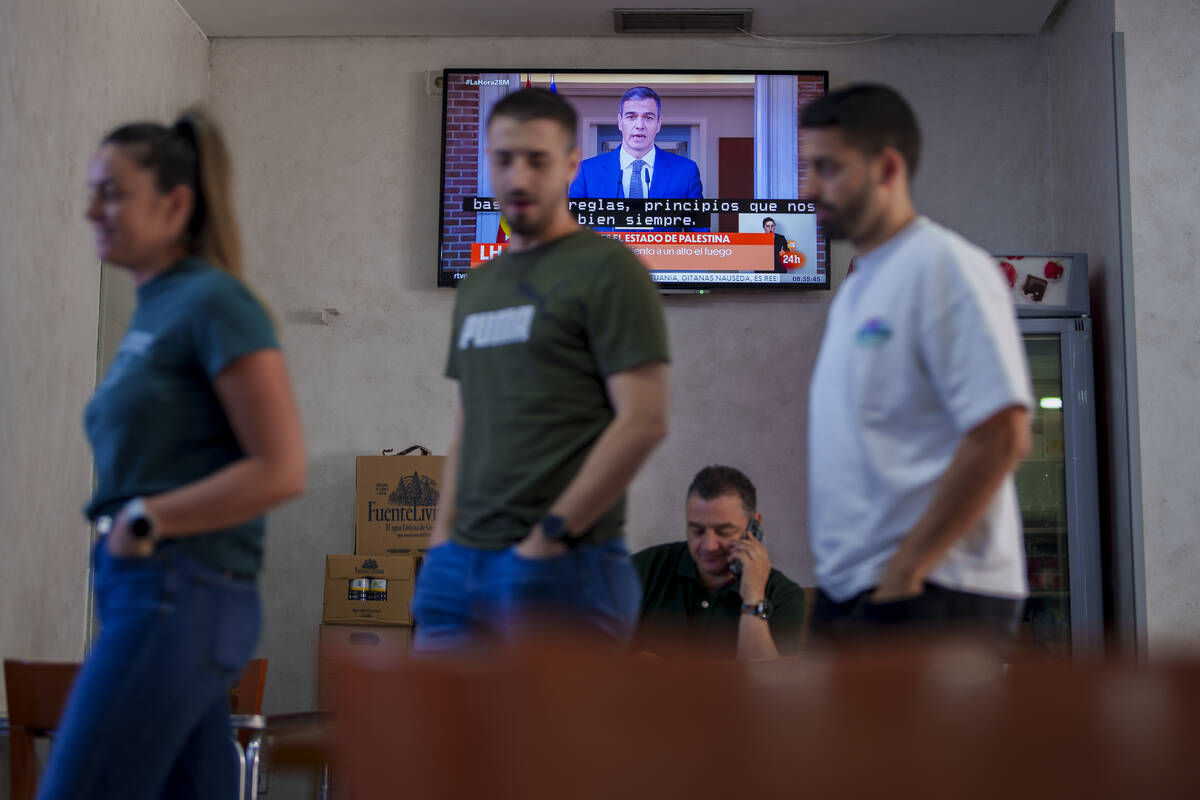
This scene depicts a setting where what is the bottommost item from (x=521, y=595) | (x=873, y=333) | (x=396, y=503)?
(x=521, y=595)

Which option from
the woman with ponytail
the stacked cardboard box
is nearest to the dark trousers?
the woman with ponytail

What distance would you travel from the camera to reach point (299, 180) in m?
5.35

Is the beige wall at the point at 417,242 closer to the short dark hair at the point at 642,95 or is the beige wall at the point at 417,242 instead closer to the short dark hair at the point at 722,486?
the short dark hair at the point at 642,95

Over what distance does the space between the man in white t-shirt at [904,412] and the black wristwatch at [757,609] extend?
4.88 ft

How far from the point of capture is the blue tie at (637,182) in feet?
16.9

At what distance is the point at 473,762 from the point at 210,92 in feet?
17.1

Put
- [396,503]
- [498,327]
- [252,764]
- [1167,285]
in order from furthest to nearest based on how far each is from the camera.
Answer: [396,503] < [1167,285] < [252,764] < [498,327]

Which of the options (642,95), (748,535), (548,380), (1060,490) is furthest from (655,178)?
(548,380)

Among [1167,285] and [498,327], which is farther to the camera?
[1167,285]

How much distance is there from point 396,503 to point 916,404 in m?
3.52

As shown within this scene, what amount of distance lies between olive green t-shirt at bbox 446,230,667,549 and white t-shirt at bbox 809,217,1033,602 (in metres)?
0.32

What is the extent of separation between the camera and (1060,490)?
4551mm

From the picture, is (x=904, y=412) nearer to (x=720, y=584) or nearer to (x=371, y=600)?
Answer: (x=720, y=584)

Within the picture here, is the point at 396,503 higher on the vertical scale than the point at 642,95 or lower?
lower
